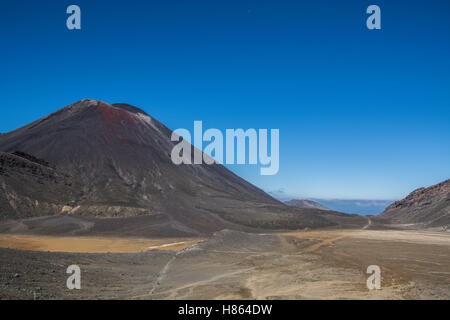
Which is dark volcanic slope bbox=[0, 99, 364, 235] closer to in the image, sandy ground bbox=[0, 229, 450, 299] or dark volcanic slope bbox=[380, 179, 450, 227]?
dark volcanic slope bbox=[380, 179, 450, 227]

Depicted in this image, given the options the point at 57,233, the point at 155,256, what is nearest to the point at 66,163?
the point at 57,233

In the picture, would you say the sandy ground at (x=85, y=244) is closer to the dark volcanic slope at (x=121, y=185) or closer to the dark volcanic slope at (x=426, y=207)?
the dark volcanic slope at (x=121, y=185)

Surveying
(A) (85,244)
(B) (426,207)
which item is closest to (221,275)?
(A) (85,244)

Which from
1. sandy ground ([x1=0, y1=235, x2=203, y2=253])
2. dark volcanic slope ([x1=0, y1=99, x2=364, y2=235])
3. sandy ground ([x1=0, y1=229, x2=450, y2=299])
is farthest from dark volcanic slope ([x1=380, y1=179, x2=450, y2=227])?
sandy ground ([x1=0, y1=235, x2=203, y2=253])

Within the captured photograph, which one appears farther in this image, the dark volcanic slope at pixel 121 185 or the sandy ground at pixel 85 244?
the dark volcanic slope at pixel 121 185

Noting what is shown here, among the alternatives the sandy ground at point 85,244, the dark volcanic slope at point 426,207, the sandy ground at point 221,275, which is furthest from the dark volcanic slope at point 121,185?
the sandy ground at point 221,275

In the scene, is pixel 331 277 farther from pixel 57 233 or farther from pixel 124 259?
pixel 57 233
